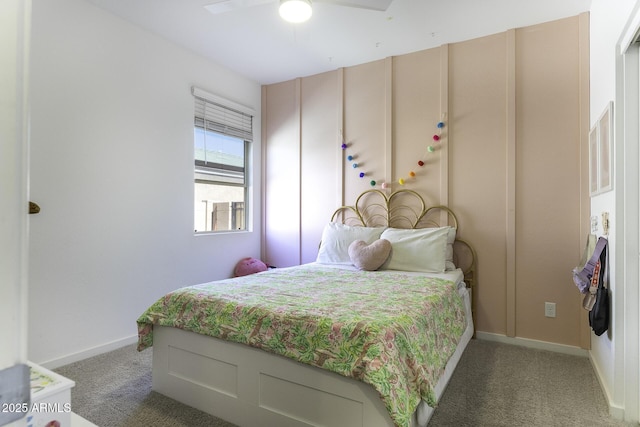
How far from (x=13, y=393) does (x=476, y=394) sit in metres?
2.27

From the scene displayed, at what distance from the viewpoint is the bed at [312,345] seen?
1429mm

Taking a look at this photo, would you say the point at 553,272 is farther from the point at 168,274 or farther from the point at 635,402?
the point at 168,274

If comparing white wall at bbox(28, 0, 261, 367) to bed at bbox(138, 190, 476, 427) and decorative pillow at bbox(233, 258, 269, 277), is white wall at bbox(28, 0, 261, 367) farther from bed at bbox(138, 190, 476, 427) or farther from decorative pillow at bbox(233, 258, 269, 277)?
bed at bbox(138, 190, 476, 427)

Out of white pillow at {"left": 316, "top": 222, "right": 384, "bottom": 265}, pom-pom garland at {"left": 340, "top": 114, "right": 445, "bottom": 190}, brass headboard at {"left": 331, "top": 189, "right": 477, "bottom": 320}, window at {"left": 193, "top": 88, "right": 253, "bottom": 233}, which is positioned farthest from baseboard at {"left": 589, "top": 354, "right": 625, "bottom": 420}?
window at {"left": 193, "top": 88, "right": 253, "bottom": 233}

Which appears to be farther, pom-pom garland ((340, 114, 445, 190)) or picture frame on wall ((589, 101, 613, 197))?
pom-pom garland ((340, 114, 445, 190))

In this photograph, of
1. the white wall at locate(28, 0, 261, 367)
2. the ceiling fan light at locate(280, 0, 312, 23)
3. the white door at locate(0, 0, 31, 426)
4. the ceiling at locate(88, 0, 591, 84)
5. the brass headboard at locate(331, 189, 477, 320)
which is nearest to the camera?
the white door at locate(0, 0, 31, 426)

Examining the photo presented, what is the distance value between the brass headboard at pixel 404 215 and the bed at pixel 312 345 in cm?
41

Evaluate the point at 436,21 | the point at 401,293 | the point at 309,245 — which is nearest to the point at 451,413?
the point at 401,293

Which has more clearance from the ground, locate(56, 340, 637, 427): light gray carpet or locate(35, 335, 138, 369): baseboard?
locate(35, 335, 138, 369): baseboard

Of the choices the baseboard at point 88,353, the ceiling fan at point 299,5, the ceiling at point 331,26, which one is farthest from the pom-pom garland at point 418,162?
the baseboard at point 88,353

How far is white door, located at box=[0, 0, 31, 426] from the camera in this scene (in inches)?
14.3

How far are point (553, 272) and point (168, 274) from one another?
10.8 feet

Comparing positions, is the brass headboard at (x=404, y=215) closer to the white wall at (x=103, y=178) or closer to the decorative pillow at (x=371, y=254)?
the decorative pillow at (x=371, y=254)

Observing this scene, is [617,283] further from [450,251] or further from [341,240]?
[341,240]
